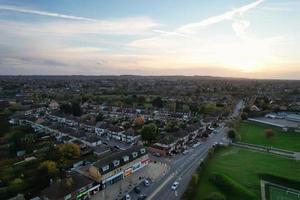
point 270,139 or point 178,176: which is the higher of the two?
point 270,139

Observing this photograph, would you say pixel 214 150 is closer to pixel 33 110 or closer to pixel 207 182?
pixel 207 182

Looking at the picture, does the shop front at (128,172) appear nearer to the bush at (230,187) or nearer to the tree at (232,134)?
the bush at (230,187)

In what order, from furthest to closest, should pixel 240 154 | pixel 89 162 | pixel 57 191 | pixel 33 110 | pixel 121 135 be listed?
1. pixel 33 110
2. pixel 121 135
3. pixel 240 154
4. pixel 89 162
5. pixel 57 191

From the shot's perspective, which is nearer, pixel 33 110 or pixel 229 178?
pixel 229 178

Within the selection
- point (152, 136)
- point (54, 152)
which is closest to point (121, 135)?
point (152, 136)

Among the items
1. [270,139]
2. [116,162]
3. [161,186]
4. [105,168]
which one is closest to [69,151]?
[116,162]

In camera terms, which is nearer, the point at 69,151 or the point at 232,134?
the point at 69,151

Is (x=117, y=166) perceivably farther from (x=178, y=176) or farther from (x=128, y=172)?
(x=178, y=176)

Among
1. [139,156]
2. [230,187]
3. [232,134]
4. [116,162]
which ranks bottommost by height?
[230,187]

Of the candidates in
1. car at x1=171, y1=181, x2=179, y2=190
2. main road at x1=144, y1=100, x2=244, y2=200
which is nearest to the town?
car at x1=171, y1=181, x2=179, y2=190
